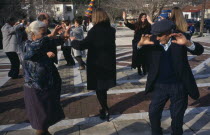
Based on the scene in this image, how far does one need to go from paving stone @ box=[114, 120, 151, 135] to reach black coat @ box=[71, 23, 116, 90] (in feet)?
2.52

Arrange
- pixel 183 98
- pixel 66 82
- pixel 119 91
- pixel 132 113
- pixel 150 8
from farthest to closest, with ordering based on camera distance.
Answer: pixel 150 8
pixel 66 82
pixel 119 91
pixel 132 113
pixel 183 98

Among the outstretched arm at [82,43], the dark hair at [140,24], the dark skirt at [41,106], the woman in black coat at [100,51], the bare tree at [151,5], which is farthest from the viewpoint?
the bare tree at [151,5]

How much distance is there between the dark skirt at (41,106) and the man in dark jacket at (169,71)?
1346 millimetres

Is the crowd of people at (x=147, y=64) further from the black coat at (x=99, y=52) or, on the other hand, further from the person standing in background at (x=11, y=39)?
the person standing in background at (x=11, y=39)

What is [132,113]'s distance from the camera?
4379mm

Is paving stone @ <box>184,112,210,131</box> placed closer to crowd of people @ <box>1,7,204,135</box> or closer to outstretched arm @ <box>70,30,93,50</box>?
crowd of people @ <box>1,7,204,135</box>

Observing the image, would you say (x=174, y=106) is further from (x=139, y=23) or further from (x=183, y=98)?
(x=139, y=23)

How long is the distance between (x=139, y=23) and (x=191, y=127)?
334 centimetres

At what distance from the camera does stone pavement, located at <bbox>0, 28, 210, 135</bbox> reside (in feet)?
12.4

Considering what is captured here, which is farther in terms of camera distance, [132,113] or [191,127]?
[132,113]

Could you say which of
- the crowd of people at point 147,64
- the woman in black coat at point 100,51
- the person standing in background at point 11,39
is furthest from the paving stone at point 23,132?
the person standing in background at point 11,39

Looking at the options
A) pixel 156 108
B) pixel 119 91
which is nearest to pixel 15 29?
pixel 119 91

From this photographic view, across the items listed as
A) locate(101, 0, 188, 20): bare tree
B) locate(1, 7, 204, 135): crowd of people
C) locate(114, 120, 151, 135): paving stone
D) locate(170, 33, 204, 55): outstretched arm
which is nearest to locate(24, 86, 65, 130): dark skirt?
locate(1, 7, 204, 135): crowd of people

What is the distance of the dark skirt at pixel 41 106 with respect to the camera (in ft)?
10.2
